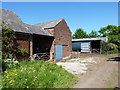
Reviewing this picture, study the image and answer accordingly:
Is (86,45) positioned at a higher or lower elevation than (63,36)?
lower

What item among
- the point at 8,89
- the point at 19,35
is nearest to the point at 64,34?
the point at 19,35

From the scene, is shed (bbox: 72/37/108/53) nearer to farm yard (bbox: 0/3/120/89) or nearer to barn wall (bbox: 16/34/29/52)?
farm yard (bbox: 0/3/120/89)

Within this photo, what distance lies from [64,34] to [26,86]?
15316mm

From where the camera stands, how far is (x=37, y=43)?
18625 millimetres

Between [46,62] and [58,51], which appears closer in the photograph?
[46,62]

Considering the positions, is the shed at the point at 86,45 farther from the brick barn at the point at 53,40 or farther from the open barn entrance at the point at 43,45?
the open barn entrance at the point at 43,45

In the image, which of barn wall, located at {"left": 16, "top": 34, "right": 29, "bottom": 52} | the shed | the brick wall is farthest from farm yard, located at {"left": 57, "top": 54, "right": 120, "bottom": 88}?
the shed

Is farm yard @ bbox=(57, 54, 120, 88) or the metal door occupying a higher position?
the metal door

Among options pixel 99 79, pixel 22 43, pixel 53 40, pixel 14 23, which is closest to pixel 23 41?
pixel 22 43

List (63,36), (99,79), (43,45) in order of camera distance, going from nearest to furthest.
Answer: (99,79) < (43,45) < (63,36)

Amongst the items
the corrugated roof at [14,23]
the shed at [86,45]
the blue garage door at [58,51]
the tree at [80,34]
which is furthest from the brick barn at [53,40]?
the tree at [80,34]

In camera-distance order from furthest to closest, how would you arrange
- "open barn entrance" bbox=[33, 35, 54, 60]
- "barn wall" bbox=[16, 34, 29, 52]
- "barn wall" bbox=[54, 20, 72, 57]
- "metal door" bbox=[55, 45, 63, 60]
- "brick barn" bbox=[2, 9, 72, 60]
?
"barn wall" bbox=[54, 20, 72, 57], "metal door" bbox=[55, 45, 63, 60], "open barn entrance" bbox=[33, 35, 54, 60], "brick barn" bbox=[2, 9, 72, 60], "barn wall" bbox=[16, 34, 29, 52]

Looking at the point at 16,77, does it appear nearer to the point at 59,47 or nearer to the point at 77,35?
the point at 59,47

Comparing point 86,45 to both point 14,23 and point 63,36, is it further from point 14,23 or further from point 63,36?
point 14,23
